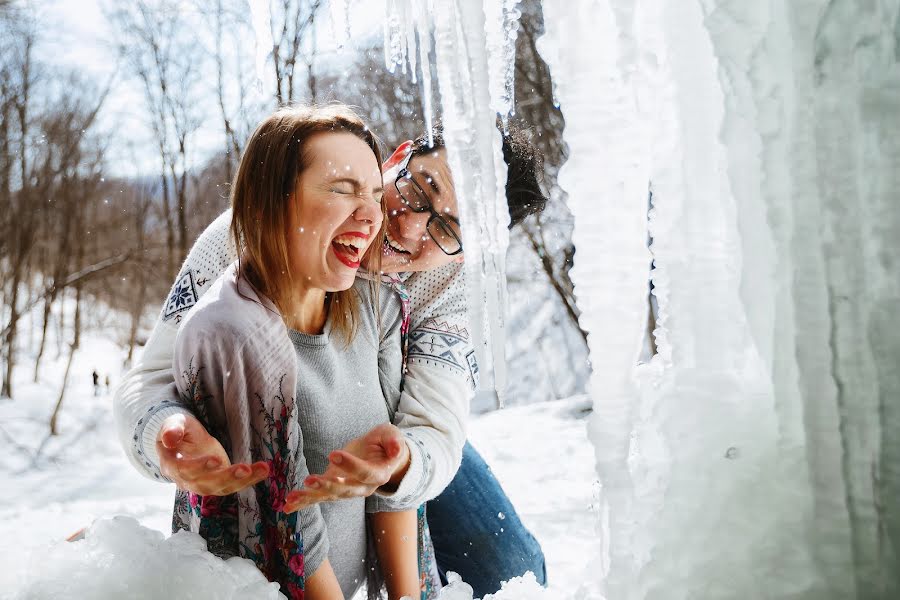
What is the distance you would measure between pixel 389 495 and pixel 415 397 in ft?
0.68

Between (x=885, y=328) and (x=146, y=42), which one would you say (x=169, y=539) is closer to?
(x=885, y=328)

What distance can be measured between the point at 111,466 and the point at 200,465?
4.63m

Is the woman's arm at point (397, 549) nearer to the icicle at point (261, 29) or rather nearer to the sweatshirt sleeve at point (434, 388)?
the sweatshirt sleeve at point (434, 388)

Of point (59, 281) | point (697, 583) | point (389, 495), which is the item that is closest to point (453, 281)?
point (389, 495)

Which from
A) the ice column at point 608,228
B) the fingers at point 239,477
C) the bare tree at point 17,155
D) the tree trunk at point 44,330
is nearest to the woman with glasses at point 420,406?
the fingers at point 239,477

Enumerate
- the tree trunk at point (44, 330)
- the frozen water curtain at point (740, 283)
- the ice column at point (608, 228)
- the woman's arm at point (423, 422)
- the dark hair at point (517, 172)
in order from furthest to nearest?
the tree trunk at point (44, 330)
the dark hair at point (517, 172)
the woman's arm at point (423, 422)
the ice column at point (608, 228)
the frozen water curtain at point (740, 283)

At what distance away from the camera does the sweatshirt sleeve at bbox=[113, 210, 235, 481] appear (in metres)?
0.89

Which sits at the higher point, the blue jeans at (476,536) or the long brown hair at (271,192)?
the long brown hair at (271,192)

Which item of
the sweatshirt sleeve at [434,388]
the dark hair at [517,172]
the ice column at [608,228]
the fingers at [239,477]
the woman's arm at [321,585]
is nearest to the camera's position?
the ice column at [608,228]

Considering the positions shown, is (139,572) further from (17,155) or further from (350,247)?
(17,155)

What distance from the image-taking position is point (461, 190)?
86cm

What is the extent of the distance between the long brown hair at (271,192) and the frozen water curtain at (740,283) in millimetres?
512

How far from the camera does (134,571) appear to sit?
2.56 ft

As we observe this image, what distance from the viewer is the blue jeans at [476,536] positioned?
1.52 meters
